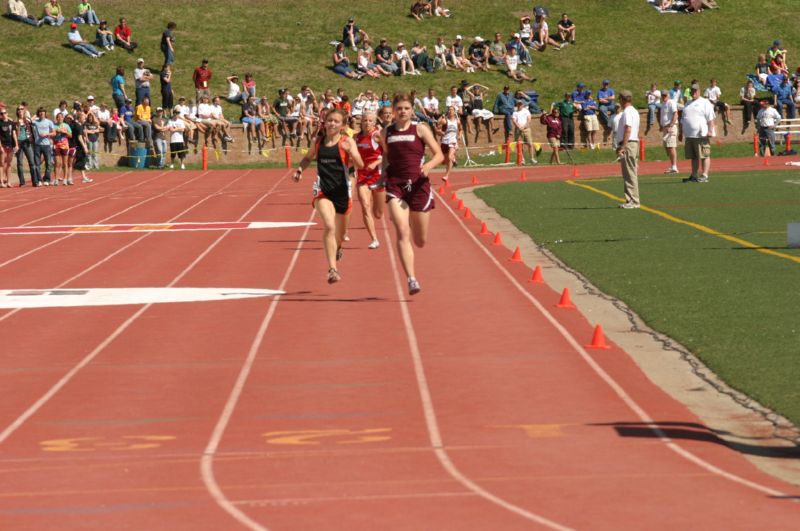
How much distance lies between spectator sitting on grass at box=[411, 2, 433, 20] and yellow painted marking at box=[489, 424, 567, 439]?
52456mm

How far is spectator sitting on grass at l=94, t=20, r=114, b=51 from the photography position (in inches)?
2088

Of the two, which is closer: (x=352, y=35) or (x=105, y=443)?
(x=105, y=443)

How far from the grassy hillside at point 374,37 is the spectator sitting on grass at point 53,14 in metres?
0.37

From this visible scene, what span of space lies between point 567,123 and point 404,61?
8.04 metres

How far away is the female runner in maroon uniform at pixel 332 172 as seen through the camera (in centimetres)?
1608

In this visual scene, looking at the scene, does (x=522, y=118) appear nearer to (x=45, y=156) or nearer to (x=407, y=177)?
(x=45, y=156)

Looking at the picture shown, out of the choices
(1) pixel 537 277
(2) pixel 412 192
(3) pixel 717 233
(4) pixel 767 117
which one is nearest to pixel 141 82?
(4) pixel 767 117

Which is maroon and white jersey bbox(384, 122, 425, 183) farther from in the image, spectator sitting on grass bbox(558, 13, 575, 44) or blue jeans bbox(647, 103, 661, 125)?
spectator sitting on grass bbox(558, 13, 575, 44)

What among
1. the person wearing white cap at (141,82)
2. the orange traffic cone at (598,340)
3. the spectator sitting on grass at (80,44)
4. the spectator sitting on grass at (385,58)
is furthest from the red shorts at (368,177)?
the spectator sitting on grass at (80,44)

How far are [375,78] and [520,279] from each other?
36544 mm

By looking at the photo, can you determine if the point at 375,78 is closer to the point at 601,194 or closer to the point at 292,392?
the point at 601,194

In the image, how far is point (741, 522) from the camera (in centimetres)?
681

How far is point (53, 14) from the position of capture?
5434cm

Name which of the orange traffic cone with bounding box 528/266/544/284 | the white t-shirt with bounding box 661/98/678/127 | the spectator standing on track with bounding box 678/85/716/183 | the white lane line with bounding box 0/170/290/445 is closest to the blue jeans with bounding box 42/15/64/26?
the white t-shirt with bounding box 661/98/678/127
